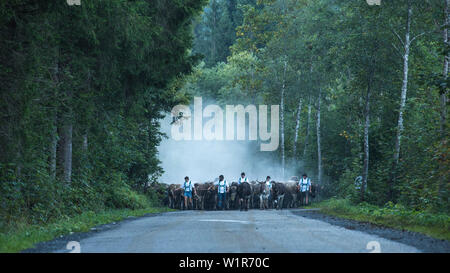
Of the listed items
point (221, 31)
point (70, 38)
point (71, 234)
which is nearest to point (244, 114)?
point (221, 31)

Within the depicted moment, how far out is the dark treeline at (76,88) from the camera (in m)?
16.3

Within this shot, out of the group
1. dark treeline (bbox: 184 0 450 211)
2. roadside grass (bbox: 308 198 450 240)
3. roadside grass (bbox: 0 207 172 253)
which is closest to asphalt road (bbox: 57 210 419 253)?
roadside grass (bbox: 0 207 172 253)

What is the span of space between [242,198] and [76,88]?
14046 mm

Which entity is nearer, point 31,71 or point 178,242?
point 178,242

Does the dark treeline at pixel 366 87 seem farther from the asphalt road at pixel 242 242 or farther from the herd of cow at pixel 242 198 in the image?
the asphalt road at pixel 242 242

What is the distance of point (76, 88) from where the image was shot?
21.4 m

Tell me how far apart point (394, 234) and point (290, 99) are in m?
39.1

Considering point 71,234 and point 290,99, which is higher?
point 290,99

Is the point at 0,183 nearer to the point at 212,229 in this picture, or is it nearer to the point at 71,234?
the point at 71,234

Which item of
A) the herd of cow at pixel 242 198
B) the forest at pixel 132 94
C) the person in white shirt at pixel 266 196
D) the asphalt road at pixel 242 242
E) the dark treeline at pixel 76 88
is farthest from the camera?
the person in white shirt at pixel 266 196

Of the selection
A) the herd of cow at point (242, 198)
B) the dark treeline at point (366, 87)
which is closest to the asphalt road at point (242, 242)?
the dark treeline at point (366, 87)

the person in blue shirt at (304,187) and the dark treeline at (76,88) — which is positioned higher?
the dark treeline at (76,88)

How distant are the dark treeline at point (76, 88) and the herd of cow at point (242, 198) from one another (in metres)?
5.96
